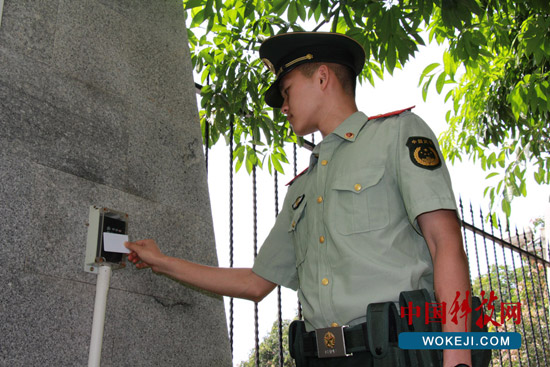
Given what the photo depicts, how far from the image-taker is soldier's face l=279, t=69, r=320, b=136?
2.32 m

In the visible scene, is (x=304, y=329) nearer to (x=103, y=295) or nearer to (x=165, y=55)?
(x=103, y=295)

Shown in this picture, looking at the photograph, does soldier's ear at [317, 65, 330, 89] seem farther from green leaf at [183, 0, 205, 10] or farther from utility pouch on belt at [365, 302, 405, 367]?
green leaf at [183, 0, 205, 10]

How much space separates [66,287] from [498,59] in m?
4.94

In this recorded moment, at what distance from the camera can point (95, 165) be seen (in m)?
2.21

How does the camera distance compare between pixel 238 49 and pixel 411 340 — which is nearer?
pixel 411 340

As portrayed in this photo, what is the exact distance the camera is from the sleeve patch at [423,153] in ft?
6.15

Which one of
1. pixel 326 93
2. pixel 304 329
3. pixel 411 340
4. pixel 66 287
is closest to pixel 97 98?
pixel 66 287

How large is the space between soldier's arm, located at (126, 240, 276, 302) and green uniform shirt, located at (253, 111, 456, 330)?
289 millimetres

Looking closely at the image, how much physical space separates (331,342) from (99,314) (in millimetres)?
802

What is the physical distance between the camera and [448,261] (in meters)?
1.68

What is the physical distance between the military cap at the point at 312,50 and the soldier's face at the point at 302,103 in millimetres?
72

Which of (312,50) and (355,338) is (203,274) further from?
(312,50)

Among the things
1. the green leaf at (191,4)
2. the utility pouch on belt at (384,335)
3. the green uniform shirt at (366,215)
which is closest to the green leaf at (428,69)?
the green leaf at (191,4)

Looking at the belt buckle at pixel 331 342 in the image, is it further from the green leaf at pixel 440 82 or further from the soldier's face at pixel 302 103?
the green leaf at pixel 440 82
